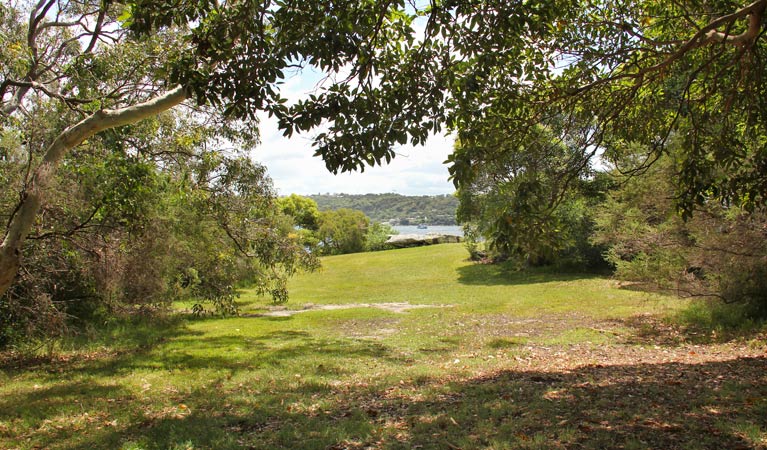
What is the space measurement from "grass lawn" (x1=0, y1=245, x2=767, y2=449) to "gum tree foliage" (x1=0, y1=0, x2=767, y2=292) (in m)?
2.55

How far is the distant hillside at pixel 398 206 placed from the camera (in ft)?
297

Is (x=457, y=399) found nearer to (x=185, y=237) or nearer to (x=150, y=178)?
(x=150, y=178)

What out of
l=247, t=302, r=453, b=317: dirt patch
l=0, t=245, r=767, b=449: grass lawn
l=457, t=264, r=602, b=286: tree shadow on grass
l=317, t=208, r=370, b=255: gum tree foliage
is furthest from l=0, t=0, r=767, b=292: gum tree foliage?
l=317, t=208, r=370, b=255: gum tree foliage

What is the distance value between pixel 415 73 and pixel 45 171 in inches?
186

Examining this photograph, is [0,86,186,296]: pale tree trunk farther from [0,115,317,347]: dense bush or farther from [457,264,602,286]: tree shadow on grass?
[457,264,602,286]: tree shadow on grass

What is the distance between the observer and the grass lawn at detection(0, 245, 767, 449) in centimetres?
519

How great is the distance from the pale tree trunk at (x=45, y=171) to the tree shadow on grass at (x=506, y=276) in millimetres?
25419

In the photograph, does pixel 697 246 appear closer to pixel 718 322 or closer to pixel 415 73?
pixel 718 322

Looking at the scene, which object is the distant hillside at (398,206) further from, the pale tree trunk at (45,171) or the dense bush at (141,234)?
the pale tree trunk at (45,171)

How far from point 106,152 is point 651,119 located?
927 cm

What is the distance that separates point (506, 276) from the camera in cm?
3284

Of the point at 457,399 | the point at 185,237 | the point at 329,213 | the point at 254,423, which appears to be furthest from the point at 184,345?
the point at 329,213

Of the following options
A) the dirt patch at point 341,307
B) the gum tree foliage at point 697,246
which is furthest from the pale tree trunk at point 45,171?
the dirt patch at point 341,307

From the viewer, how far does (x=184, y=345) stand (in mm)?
13180
